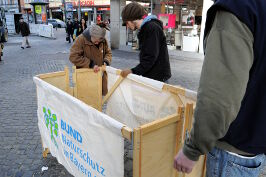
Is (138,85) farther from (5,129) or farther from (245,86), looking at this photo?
(5,129)

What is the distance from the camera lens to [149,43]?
9.73ft

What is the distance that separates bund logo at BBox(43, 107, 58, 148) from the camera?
2.87 metres

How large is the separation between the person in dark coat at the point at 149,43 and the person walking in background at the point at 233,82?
180cm

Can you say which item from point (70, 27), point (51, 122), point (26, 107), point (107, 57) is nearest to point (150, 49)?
point (51, 122)

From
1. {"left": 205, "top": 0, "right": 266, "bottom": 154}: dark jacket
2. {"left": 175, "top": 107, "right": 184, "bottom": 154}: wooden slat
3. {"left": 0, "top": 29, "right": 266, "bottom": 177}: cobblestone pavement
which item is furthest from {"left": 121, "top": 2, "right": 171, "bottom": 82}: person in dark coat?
{"left": 205, "top": 0, "right": 266, "bottom": 154}: dark jacket

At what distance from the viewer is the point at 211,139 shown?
1.10 meters

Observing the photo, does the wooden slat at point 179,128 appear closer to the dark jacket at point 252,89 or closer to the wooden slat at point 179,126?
the wooden slat at point 179,126

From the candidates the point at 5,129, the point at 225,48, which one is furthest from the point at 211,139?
the point at 5,129

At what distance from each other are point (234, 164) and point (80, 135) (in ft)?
4.81

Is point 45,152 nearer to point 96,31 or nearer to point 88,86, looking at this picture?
point 88,86

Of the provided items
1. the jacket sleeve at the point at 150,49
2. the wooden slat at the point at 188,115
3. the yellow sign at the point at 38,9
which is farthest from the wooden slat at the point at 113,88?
the yellow sign at the point at 38,9

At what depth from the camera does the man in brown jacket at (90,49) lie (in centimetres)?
393

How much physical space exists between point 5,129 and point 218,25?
174 inches

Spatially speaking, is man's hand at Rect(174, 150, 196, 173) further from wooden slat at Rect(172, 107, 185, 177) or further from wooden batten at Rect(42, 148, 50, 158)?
wooden batten at Rect(42, 148, 50, 158)
